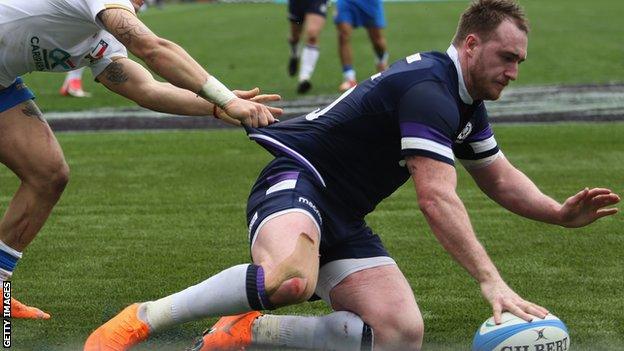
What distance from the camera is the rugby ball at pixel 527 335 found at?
5074 mm

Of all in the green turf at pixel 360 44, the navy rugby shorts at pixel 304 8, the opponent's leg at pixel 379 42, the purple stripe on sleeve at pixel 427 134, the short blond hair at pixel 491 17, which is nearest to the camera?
the purple stripe on sleeve at pixel 427 134

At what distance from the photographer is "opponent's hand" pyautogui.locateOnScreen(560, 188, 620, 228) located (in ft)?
18.6

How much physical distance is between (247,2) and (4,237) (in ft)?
147

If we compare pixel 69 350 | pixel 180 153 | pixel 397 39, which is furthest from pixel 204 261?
pixel 397 39

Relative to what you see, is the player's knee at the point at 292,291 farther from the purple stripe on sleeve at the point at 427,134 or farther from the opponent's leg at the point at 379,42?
the opponent's leg at the point at 379,42

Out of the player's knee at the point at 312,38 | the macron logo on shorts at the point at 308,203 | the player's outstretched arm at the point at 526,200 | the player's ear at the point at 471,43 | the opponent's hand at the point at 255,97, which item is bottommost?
the player's knee at the point at 312,38

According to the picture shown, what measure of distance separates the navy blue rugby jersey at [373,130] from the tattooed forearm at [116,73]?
3.86 feet

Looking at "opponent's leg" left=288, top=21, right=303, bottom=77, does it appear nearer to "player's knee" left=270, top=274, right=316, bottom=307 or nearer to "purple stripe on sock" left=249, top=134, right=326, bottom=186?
"purple stripe on sock" left=249, top=134, right=326, bottom=186

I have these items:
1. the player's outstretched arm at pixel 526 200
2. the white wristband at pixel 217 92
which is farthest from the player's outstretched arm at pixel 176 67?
the player's outstretched arm at pixel 526 200

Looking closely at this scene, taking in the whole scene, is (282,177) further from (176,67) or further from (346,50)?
(346,50)

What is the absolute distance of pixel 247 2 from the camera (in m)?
50.9

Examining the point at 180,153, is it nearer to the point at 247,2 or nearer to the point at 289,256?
the point at 289,256

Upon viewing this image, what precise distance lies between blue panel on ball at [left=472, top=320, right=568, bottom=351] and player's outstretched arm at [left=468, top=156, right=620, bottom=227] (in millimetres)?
799

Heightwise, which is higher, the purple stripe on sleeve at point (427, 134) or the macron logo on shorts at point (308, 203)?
the purple stripe on sleeve at point (427, 134)
